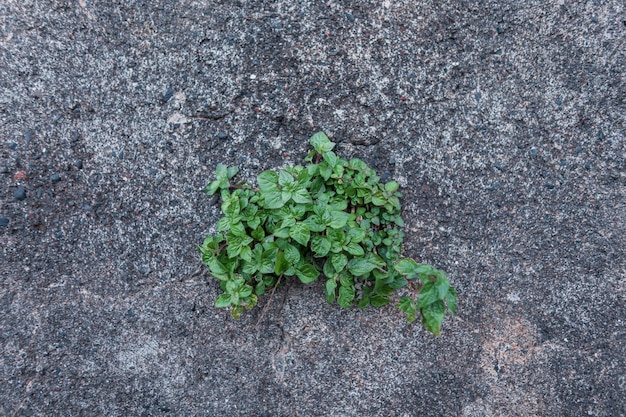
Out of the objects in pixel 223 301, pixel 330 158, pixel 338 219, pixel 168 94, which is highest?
pixel 168 94

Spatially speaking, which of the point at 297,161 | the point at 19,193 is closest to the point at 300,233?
the point at 297,161

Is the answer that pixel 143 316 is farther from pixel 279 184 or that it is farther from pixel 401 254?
pixel 401 254

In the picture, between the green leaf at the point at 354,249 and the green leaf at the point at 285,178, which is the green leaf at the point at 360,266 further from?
the green leaf at the point at 285,178

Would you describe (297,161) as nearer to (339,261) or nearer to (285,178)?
(285,178)

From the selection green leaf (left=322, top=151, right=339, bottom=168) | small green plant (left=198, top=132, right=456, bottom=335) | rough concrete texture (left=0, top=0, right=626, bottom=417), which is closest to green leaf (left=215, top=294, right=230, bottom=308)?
small green plant (left=198, top=132, right=456, bottom=335)

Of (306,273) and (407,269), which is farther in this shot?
(306,273)

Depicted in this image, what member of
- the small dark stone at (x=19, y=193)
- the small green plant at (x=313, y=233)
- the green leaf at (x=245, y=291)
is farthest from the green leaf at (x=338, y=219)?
the small dark stone at (x=19, y=193)

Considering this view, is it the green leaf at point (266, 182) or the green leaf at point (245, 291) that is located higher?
the green leaf at point (266, 182)
